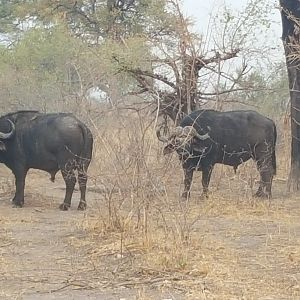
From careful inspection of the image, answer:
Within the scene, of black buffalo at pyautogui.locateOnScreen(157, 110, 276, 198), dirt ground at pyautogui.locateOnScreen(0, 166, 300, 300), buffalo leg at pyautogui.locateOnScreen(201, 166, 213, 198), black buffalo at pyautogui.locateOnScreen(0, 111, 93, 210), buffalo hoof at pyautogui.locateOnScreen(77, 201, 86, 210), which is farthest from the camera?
black buffalo at pyautogui.locateOnScreen(157, 110, 276, 198)

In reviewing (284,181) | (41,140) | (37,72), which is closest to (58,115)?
(41,140)

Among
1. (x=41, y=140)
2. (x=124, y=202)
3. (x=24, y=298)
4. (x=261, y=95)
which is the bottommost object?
(x=24, y=298)

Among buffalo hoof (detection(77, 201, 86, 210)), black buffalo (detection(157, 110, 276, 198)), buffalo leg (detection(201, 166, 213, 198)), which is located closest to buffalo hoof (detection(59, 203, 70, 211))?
buffalo hoof (detection(77, 201, 86, 210))

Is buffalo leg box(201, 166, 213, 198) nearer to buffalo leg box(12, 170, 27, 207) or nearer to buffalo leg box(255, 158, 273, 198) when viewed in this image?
buffalo leg box(255, 158, 273, 198)

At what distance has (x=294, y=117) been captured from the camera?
15.6 m

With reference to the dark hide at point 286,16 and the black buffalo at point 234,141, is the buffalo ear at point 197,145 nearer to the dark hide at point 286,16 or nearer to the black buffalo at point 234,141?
the black buffalo at point 234,141

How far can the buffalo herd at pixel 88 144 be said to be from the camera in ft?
43.5

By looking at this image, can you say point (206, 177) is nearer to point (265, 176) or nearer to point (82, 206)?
point (265, 176)

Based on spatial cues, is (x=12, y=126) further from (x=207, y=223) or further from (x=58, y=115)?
(x=207, y=223)

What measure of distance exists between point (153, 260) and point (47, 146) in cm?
586

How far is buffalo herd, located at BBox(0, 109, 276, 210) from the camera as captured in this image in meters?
13.2

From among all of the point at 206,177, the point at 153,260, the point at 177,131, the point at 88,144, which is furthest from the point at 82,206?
the point at 153,260

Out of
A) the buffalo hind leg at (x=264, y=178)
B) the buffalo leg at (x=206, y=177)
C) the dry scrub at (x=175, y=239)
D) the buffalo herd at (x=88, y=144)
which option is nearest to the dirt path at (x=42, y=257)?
the dry scrub at (x=175, y=239)

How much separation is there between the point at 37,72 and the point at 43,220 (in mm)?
16276
